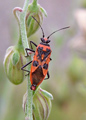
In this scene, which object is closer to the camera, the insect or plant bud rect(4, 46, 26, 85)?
the insect

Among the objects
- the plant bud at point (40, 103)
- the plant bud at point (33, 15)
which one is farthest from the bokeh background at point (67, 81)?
the plant bud at point (40, 103)

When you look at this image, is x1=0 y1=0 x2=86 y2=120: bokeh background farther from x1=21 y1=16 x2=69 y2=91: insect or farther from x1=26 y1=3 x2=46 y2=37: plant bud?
x1=21 y1=16 x2=69 y2=91: insect

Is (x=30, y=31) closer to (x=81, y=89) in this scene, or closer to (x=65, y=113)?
(x=81, y=89)

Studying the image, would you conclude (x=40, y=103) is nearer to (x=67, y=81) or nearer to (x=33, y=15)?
(x=33, y=15)

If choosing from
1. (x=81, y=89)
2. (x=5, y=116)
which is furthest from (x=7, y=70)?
(x=81, y=89)

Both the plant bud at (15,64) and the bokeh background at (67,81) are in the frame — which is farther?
the bokeh background at (67,81)

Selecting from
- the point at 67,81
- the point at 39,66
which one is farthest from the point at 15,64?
the point at 67,81

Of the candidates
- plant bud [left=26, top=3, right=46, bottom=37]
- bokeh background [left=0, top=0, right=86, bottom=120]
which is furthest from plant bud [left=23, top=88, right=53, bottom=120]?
bokeh background [left=0, top=0, right=86, bottom=120]

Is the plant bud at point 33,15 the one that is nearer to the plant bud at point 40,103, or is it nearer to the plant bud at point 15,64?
the plant bud at point 15,64
